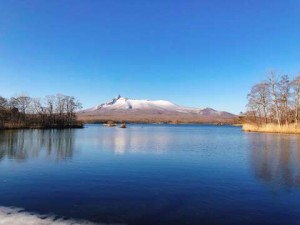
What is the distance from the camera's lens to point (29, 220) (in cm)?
655

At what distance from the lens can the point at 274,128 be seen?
44.5 m

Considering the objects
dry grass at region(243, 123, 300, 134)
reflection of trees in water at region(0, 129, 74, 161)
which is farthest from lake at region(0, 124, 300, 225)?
dry grass at region(243, 123, 300, 134)

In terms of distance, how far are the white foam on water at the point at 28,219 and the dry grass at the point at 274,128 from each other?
3963cm

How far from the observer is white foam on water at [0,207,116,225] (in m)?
6.41

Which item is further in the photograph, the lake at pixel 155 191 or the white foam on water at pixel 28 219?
the lake at pixel 155 191

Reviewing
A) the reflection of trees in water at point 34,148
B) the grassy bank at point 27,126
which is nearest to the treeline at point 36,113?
the grassy bank at point 27,126

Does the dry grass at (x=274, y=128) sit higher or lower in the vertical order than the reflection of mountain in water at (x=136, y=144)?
higher

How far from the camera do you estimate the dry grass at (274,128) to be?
133 feet

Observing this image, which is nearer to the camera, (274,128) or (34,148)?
(34,148)

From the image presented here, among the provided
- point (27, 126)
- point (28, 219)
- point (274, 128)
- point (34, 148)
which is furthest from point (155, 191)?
point (27, 126)

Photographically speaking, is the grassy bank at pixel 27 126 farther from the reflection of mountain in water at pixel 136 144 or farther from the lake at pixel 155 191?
the lake at pixel 155 191

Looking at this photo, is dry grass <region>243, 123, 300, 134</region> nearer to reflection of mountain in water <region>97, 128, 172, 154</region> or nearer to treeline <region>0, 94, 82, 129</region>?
reflection of mountain in water <region>97, 128, 172, 154</region>

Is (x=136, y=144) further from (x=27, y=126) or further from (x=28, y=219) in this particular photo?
(x=27, y=126)

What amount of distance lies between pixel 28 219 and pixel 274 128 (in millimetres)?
43374
